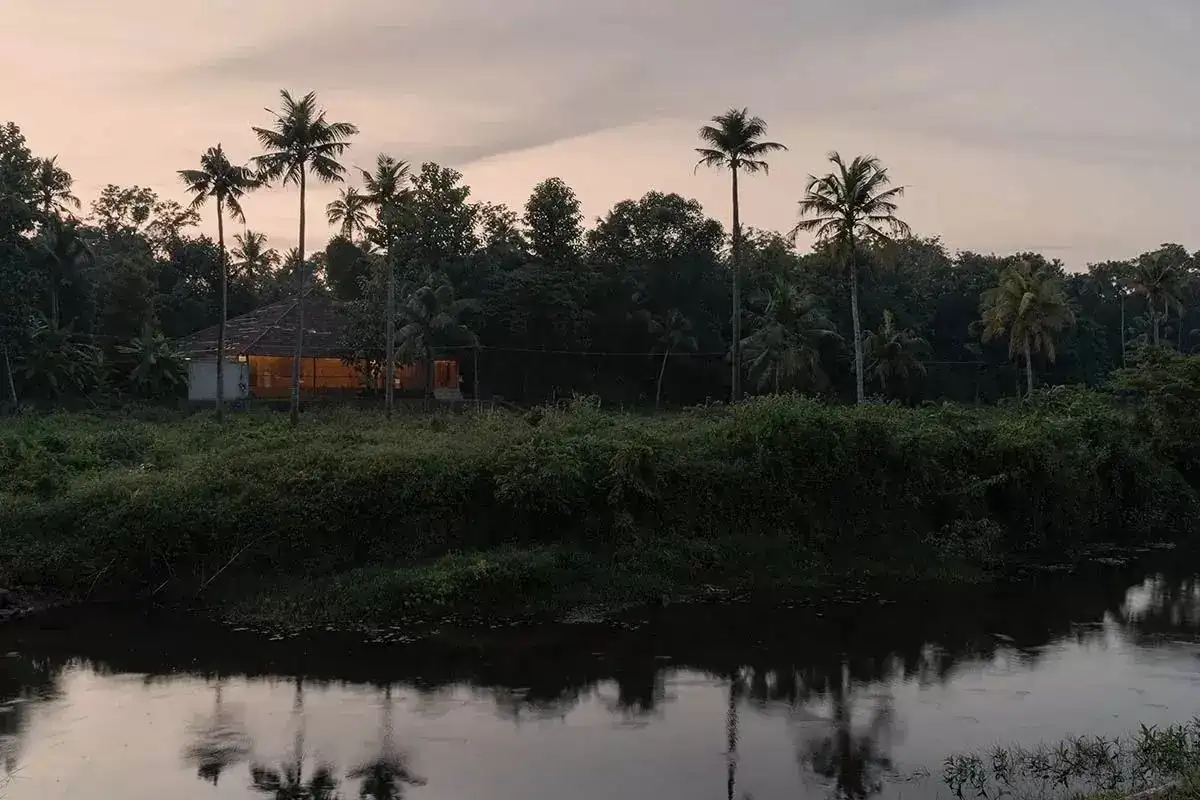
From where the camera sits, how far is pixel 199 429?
92.4 ft

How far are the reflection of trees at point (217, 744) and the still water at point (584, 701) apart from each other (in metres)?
0.03

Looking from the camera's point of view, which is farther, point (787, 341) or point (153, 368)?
point (787, 341)

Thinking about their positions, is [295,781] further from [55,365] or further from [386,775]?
[55,365]

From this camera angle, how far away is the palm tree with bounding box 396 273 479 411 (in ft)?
130

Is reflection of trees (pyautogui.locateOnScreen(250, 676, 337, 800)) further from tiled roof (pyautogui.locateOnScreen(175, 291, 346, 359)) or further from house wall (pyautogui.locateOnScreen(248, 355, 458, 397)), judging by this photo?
tiled roof (pyautogui.locateOnScreen(175, 291, 346, 359))

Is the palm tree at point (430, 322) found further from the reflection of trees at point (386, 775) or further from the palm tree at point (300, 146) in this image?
the reflection of trees at point (386, 775)

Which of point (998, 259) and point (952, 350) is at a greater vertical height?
point (998, 259)

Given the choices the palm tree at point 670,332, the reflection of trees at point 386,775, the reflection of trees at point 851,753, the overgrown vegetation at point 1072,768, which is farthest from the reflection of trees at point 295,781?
the palm tree at point 670,332

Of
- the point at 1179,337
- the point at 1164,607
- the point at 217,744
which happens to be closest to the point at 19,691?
the point at 217,744

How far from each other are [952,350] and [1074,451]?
110 ft

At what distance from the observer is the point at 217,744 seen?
1148cm

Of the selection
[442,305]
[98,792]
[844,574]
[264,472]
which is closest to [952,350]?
[442,305]

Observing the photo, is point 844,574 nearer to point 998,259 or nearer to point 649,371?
point 649,371

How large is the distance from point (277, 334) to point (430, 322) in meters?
7.77
